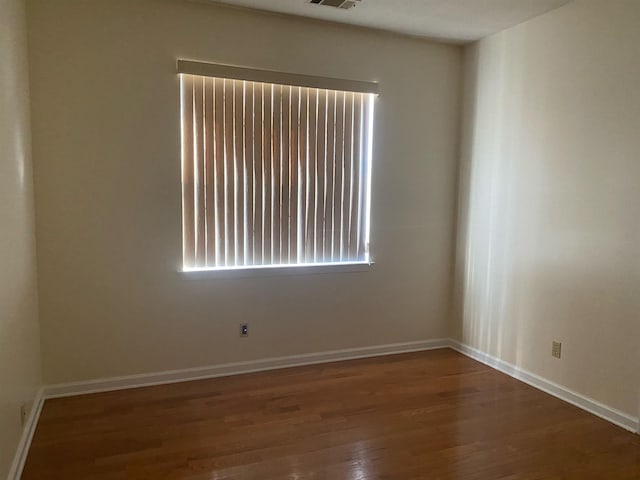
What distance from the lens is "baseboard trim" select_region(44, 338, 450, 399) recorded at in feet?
10.1

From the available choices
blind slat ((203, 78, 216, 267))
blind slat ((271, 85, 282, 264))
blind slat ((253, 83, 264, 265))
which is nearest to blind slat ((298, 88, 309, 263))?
blind slat ((271, 85, 282, 264))

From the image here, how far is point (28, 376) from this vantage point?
2.53m

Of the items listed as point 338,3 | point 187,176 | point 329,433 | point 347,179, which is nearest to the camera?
point 329,433

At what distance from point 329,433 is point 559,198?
2.22 meters

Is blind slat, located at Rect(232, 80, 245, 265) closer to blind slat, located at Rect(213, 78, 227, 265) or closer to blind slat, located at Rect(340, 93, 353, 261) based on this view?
blind slat, located at Rect(213, 78, 227, 265)

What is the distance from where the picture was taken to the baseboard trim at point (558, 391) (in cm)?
275

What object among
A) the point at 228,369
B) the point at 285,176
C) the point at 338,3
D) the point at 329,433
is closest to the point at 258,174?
the point at 285,176

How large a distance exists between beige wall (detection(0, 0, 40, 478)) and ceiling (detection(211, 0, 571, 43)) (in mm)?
1428

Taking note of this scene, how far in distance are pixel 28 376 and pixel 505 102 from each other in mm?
3817

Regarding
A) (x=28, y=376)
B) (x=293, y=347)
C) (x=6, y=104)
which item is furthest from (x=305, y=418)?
(x=6, y=104)

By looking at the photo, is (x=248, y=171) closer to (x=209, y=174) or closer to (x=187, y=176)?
(x=209, y=174)

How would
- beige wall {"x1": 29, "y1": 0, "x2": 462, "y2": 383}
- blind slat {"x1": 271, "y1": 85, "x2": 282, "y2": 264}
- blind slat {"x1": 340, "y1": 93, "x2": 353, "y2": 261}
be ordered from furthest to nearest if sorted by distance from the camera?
1. blind slat {"x1": 340, "y1": 93, "x2": 353, "y2": 261}
2. blind slat {"x1": 271, "y1": 85, "x2": 282, "y2": 264}
3. beige wall {"x1": 29, "y1": 0, "x2": 462, "y2": 383}

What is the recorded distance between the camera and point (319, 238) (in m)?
3.70

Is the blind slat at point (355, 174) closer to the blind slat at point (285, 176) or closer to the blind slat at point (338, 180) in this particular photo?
the blind slat at point (338, 180)
